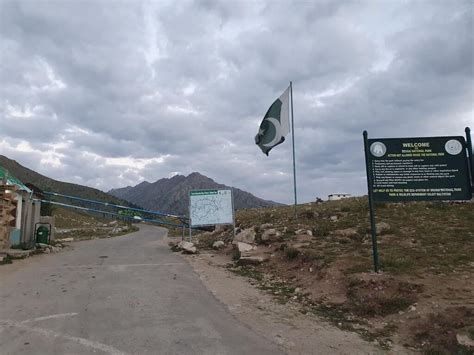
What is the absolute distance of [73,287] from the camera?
9094 mm

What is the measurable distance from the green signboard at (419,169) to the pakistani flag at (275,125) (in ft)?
25.7

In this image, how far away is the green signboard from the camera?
28.2 ft

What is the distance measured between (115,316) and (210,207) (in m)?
10.6

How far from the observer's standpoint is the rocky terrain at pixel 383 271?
5898 millimetres

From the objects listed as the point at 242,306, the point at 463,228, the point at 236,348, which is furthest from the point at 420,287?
the point at 463,228

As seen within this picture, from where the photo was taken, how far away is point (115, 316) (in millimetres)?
6570

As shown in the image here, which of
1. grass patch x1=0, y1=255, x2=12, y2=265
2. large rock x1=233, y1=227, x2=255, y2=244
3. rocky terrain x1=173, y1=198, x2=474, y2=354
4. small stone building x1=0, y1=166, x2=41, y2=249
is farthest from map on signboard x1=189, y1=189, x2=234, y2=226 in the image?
small stone building x1=0, y1=166, x2=41, y2=249

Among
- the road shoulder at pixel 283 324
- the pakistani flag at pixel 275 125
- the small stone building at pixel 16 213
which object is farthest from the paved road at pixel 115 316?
the pakistani flag at pixel 275 125

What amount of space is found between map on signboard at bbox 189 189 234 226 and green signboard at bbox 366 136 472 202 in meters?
8.86

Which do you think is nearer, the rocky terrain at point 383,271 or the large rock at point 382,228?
the rocky terrain at point 383,271

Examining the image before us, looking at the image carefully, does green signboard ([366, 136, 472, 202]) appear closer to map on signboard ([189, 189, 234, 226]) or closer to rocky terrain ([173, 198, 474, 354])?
rocky terrain ([173, 198, 474, 354])

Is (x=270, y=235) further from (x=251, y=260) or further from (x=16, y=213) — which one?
(x=16, y=213)

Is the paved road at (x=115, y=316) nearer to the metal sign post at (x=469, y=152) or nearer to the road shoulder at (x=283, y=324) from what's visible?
the road shoulder at (x=283, y=324)

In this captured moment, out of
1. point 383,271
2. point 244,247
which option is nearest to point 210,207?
point 244,247
